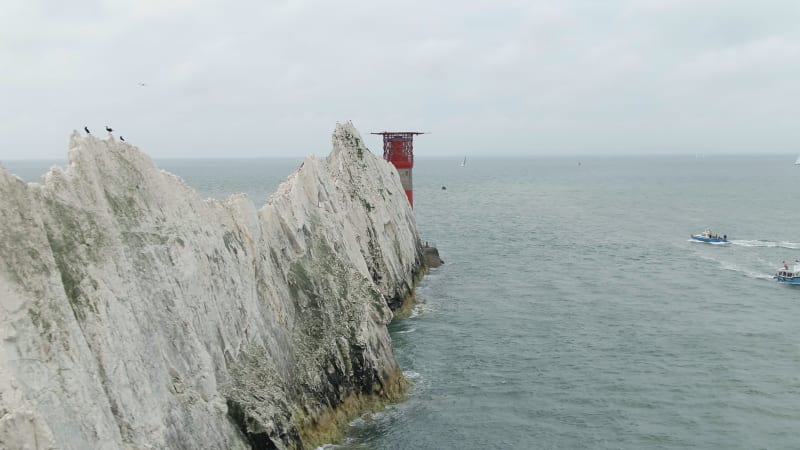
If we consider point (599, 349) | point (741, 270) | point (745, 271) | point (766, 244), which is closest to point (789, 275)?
point (745, 271)

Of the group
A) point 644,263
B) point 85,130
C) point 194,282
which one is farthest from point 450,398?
point 644,263

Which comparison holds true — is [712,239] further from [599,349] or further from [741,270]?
[599,349]

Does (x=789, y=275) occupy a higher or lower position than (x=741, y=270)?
higher

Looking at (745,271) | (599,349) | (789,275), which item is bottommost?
(599,349)

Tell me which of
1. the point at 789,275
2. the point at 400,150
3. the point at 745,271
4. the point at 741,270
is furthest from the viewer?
the point at 400,150

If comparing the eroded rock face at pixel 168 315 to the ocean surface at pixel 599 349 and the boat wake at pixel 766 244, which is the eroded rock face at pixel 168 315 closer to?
the ocean surface at pixel 599 349

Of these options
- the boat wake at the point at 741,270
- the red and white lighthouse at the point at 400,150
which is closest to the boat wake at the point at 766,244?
the boat wake at the point at 741,270

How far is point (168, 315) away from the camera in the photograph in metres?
27.5

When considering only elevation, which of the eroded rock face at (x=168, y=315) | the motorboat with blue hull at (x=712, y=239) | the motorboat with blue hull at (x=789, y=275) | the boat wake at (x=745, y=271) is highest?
the eroded rock face at (x=168, y=315)

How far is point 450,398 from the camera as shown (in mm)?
42250

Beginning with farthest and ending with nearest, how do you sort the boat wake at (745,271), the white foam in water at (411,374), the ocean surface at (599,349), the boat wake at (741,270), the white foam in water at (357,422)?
the boat wake at (741,270)
the boat wake at (745,271)
the white foam in water at (411,374)
the ocean surface at (599,349)
the white foam in water at (357,422)

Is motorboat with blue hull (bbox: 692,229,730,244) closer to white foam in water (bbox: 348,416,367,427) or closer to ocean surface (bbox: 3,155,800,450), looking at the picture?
ocean surface (bbox: 3,155,800,450)

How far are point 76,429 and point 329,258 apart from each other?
24.0 m

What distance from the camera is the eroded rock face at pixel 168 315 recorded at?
2095 cm
